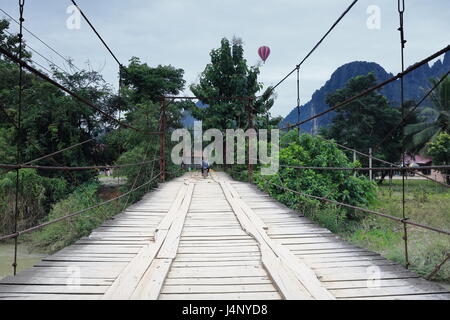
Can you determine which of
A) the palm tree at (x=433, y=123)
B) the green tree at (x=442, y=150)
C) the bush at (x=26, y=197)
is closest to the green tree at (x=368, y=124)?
the palm tree at (x=433, y=123)

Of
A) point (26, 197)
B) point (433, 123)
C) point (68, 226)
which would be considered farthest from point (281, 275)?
point (433, 123)

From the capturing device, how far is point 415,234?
339 inches

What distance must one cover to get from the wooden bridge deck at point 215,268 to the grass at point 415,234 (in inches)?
154

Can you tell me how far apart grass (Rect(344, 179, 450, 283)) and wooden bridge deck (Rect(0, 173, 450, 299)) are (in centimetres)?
392

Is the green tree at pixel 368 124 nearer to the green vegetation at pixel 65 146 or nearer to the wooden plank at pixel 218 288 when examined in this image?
the green vegetation at pixel 65 146

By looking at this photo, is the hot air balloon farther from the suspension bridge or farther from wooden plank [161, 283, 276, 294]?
wooden plank [161, 283, 276, 294]

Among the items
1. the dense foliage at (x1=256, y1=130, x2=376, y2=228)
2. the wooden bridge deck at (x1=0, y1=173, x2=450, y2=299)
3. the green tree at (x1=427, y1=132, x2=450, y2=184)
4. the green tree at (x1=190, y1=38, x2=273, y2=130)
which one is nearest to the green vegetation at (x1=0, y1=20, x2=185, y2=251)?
the green tree at (x1=190, y1=38, x2=273, y2=130)

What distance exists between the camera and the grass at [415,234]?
5746 millimetres

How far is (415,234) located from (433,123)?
10955 mm

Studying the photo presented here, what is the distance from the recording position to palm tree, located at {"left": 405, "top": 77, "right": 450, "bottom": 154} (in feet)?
54.6

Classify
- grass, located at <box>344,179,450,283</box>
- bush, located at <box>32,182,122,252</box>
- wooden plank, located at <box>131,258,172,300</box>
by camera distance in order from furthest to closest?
bush, located at <box>32,182,122,252</box> → grass, located at <box>344,179,450,283</box> → wooden plank, located at <box>131,258,172,300</box>

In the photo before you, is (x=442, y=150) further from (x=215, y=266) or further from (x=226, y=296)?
(x=226, y=296)

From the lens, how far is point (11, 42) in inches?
531
